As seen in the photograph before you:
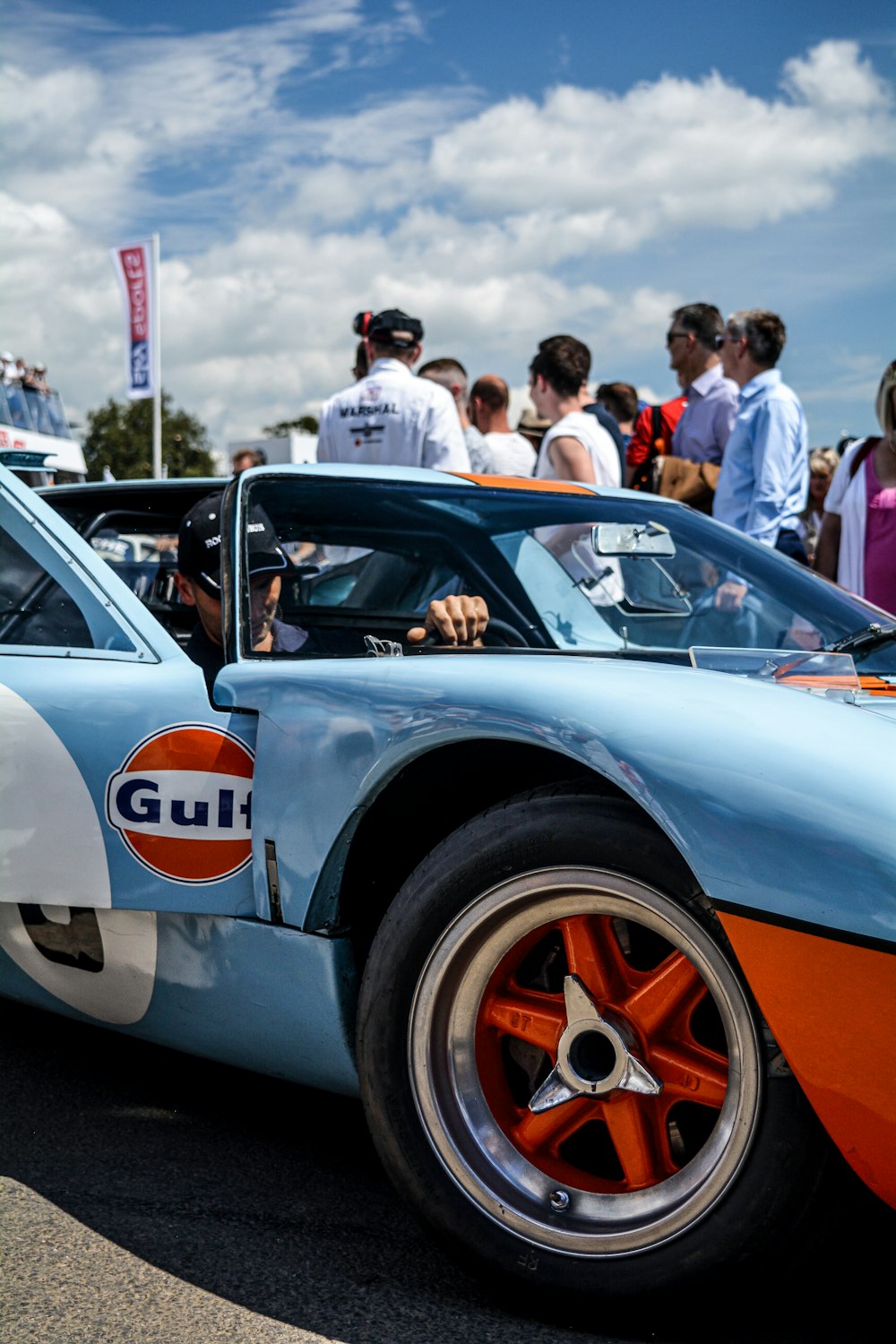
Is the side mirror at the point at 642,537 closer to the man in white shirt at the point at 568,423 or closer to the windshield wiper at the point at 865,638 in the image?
the windshield wiper at the point at 865,638

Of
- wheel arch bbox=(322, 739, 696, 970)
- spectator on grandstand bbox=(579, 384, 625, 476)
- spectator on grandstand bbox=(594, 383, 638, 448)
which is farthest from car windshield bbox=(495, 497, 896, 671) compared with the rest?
spectator on grandstand bbox=(594, 383, 638, 448)

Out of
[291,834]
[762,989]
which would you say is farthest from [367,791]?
[762,989]

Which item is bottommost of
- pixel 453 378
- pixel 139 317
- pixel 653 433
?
pixel 653 433

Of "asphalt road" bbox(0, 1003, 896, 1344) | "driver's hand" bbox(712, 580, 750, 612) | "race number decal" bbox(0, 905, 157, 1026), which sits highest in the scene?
"driver's hand" bbox(712, 580, 750, 612)

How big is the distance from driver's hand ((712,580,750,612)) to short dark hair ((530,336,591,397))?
2058mm

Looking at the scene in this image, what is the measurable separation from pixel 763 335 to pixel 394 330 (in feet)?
4.28

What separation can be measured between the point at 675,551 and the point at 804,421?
6.47 ft

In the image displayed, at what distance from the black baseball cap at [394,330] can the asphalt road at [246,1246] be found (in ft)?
9.61

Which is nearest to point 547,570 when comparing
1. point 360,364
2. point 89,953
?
point 89,953

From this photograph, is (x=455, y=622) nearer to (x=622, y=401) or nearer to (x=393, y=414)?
Result: (x=393, y=414)

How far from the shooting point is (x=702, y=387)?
5516 millimetres

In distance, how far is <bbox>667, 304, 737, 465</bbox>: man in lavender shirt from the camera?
547 cm

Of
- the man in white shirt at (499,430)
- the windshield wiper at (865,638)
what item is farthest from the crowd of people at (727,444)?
the windshield wiper at (865,638)

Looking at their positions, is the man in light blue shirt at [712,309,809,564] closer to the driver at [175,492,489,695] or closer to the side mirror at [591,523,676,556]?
the side mirror at [591,523,676,556]
